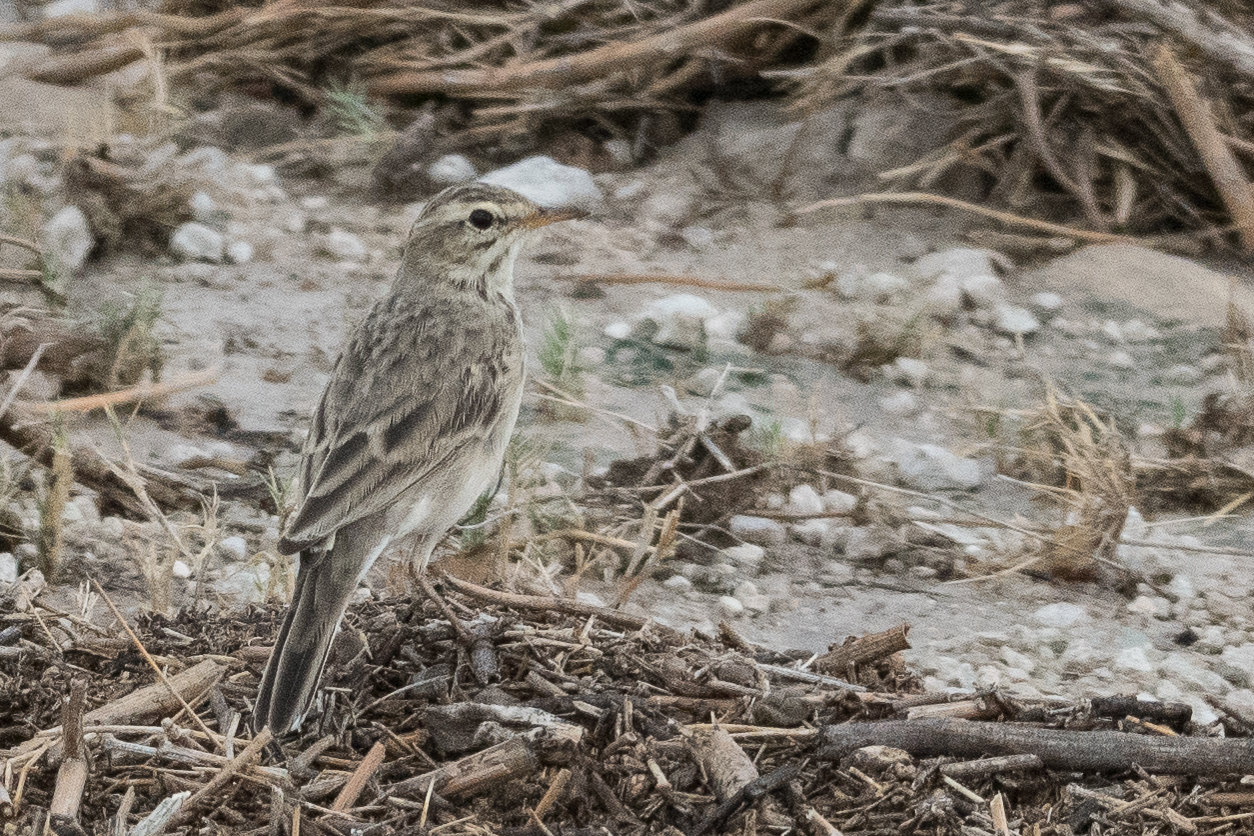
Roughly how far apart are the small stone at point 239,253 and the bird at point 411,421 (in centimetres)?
293

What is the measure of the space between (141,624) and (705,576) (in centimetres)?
191

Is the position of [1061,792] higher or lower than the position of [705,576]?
higher

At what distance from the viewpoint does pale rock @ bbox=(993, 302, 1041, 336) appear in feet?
24.0

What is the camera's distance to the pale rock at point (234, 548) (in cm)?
535

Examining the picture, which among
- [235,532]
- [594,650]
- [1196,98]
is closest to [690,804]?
[594,650]

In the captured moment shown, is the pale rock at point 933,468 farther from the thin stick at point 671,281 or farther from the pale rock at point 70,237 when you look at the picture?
the pale rock at point 70,237

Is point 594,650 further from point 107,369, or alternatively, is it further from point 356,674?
point 107,369

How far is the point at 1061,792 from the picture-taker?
372 centimetres

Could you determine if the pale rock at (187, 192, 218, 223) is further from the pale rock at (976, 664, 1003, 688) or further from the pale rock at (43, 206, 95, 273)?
the pale rock at (976, 664, 1003, 688)

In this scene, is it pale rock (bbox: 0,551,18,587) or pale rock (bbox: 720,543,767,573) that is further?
pale rock (bbox: 720,543,767,573)

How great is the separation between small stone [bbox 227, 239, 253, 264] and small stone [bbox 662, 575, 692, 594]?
3.36 meters

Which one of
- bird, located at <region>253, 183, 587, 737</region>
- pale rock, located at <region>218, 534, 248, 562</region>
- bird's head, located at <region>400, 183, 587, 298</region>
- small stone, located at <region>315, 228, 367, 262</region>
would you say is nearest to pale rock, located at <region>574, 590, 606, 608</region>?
bird, located at <region>253, 183, 587, 737</region>

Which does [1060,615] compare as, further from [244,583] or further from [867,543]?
[244,583]

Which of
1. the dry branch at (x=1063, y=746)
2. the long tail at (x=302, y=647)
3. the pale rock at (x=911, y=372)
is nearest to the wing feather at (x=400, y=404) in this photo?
the long tail at (x=302, y=647)
